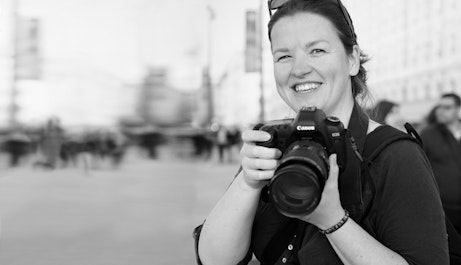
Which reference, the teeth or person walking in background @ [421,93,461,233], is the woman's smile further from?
person walking in background @ [421,93,461,233]

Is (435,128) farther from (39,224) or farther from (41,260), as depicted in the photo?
(39,224)

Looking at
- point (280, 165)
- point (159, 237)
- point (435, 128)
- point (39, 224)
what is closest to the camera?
point (280, 165)

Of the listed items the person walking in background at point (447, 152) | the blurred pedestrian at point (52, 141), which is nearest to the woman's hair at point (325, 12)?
the person walking in background at point (447, 152)

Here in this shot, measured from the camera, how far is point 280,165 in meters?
1.01

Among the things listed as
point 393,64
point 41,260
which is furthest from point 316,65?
point 393,64

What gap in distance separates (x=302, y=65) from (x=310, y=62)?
0.06 feet

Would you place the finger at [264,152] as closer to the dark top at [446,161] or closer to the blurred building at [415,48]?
the dark top at [446,161]

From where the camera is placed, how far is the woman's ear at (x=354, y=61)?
51.6 inches

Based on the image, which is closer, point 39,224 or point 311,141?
point 311,141

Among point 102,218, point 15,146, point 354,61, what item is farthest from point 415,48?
point 354,61

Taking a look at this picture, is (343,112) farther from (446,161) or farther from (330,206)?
(446,161)

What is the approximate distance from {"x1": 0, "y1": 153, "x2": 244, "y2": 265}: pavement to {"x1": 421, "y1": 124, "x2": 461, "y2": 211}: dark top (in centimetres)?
192

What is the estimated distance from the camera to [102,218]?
654 cm

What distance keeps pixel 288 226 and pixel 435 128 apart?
10.9 feet
